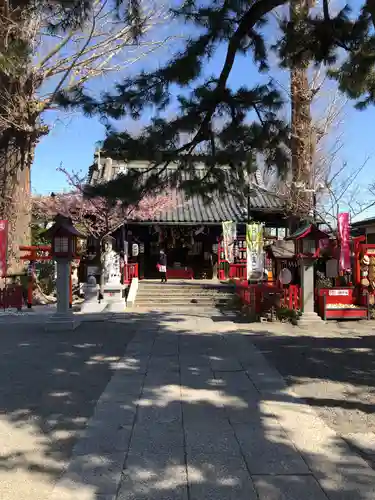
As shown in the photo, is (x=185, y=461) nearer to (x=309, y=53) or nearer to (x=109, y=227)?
(x=309, y=53)

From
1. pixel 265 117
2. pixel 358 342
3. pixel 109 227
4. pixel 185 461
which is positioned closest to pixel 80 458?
pixel 185 461

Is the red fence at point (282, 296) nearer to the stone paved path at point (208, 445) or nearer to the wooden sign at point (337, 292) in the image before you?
the wooden sign at point (337, 292)

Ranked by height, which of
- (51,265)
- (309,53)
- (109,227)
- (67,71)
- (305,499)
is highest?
(67,71)

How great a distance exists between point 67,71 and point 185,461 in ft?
47.1

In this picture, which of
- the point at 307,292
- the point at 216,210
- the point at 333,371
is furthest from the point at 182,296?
the point at 333,371

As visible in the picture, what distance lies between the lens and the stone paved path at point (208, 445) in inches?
128

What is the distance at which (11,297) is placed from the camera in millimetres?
13703

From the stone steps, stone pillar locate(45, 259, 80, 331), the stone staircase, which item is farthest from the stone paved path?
the stone steps

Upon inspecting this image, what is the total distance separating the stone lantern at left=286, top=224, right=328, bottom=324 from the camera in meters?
11.1

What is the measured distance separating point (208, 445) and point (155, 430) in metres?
0.63

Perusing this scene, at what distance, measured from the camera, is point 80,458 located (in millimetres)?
3789

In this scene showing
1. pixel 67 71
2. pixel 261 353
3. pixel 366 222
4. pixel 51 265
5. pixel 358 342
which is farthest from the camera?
pixel 366 222

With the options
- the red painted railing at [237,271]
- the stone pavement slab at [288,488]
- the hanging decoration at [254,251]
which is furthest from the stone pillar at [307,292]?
the red painted railing at [237,271]

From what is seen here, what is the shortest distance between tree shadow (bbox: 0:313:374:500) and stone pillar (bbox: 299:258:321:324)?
146 inches
